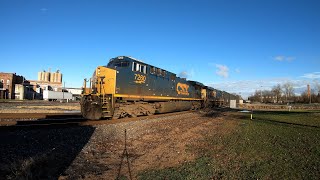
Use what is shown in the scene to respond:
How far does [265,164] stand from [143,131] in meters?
7.15

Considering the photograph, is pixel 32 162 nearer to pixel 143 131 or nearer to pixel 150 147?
pixel 150 147

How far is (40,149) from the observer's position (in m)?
8.27

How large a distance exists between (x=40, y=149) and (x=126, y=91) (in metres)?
9.09

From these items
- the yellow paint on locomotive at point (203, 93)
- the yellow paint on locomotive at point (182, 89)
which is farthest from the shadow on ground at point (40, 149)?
the yellow paint on locomotive at point (203, 93)

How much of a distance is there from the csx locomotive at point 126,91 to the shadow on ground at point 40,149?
3.03m

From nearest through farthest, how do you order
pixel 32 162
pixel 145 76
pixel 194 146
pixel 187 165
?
pixel 32 162
pixel 187 165
pixel 194 146
pixel 145 76

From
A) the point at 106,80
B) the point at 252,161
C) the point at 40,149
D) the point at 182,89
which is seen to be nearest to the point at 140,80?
the point at 106,80

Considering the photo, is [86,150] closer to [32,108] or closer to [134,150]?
[134,150]

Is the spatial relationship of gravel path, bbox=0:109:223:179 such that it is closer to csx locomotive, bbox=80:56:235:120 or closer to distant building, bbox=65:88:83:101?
csx locomotive, bbox=80:56:235:120

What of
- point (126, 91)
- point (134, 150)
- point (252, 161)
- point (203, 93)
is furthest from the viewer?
point (203, 93)

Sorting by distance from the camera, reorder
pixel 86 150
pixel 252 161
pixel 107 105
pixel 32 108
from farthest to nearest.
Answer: pixel 32 108 → pixel 107 105 → pixel 86 150 → pixel 252 161

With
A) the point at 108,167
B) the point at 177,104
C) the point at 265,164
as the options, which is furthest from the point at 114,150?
the point at 177,104

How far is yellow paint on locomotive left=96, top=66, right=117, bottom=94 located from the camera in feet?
52.7

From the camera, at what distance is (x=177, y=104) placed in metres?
25.1
